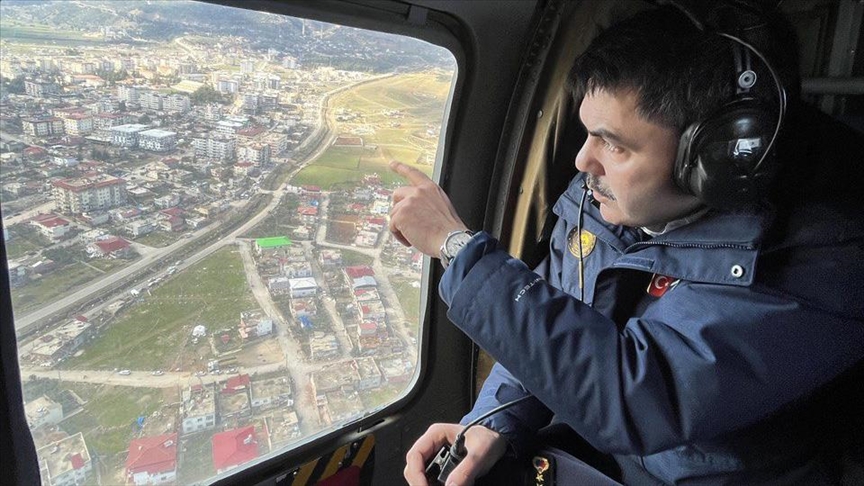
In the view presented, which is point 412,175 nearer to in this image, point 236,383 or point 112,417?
point 236,383

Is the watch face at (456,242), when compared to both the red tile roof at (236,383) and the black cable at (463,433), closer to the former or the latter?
the black cable at (463,433)

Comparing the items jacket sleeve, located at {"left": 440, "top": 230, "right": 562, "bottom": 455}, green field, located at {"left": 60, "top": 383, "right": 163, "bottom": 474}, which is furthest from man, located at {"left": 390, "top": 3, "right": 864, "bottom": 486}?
green field, located at {"left": 60, "top": 383, "right": 163, "bottom": 474}

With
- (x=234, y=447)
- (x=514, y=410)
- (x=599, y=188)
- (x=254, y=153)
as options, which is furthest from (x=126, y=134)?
(x=514, y=410)

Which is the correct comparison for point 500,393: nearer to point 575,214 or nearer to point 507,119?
point 575,214

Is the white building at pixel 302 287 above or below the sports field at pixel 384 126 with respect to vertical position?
below

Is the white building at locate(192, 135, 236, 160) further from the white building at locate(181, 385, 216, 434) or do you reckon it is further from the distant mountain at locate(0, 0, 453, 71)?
the white building at locate(181, 385, 216, 434)

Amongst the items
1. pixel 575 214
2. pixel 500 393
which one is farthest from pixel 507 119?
pixel 500 393

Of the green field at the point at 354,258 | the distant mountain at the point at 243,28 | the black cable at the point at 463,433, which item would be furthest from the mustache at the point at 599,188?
the green field at the point at 354,258
